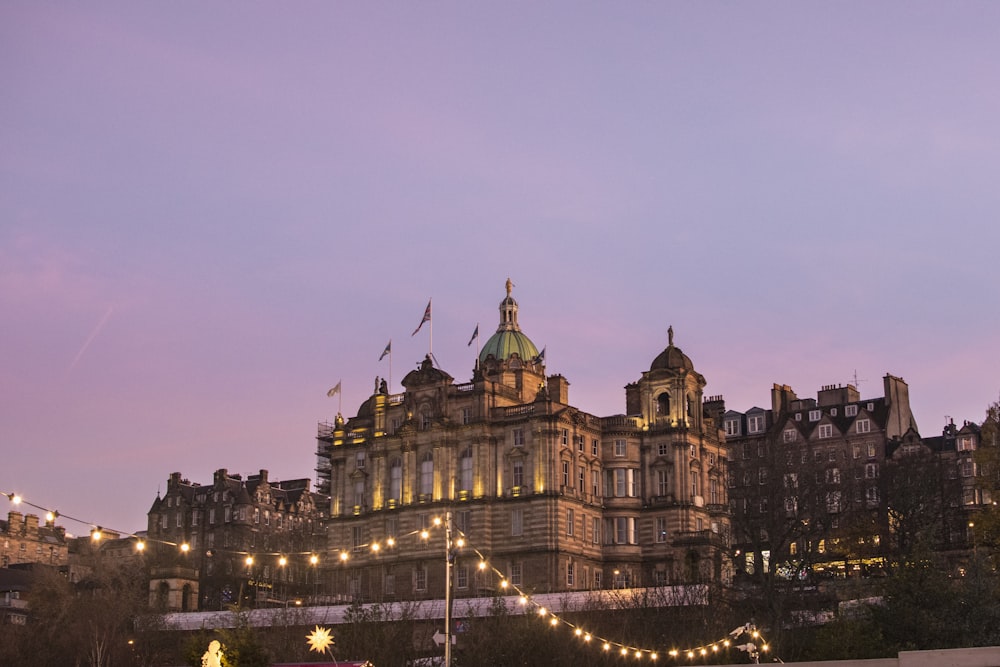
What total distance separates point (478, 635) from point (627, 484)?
131ft

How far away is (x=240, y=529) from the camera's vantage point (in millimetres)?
157625

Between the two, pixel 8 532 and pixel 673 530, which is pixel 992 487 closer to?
pixel 673 530

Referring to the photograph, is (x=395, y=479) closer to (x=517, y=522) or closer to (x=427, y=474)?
(x=427, y=474)

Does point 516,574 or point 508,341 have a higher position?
point 508,341

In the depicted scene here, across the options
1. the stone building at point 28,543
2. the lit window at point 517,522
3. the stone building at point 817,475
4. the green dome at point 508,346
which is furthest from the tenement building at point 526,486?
the stone building at point 28,543

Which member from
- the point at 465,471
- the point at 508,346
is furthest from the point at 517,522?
the point at 508,346

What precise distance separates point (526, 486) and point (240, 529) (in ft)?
197

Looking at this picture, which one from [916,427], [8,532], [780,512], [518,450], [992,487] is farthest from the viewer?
[8,532]

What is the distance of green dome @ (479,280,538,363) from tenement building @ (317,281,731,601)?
3097 millimetres

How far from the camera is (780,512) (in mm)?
100250

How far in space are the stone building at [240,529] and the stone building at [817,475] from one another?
46.4 m

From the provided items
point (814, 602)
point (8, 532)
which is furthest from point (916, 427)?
point (8, 532)

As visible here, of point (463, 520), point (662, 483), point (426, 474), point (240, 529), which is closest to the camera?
point (463, 520)

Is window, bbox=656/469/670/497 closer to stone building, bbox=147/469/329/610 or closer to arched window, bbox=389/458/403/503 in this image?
arched window, bbox=389/458/403/503
